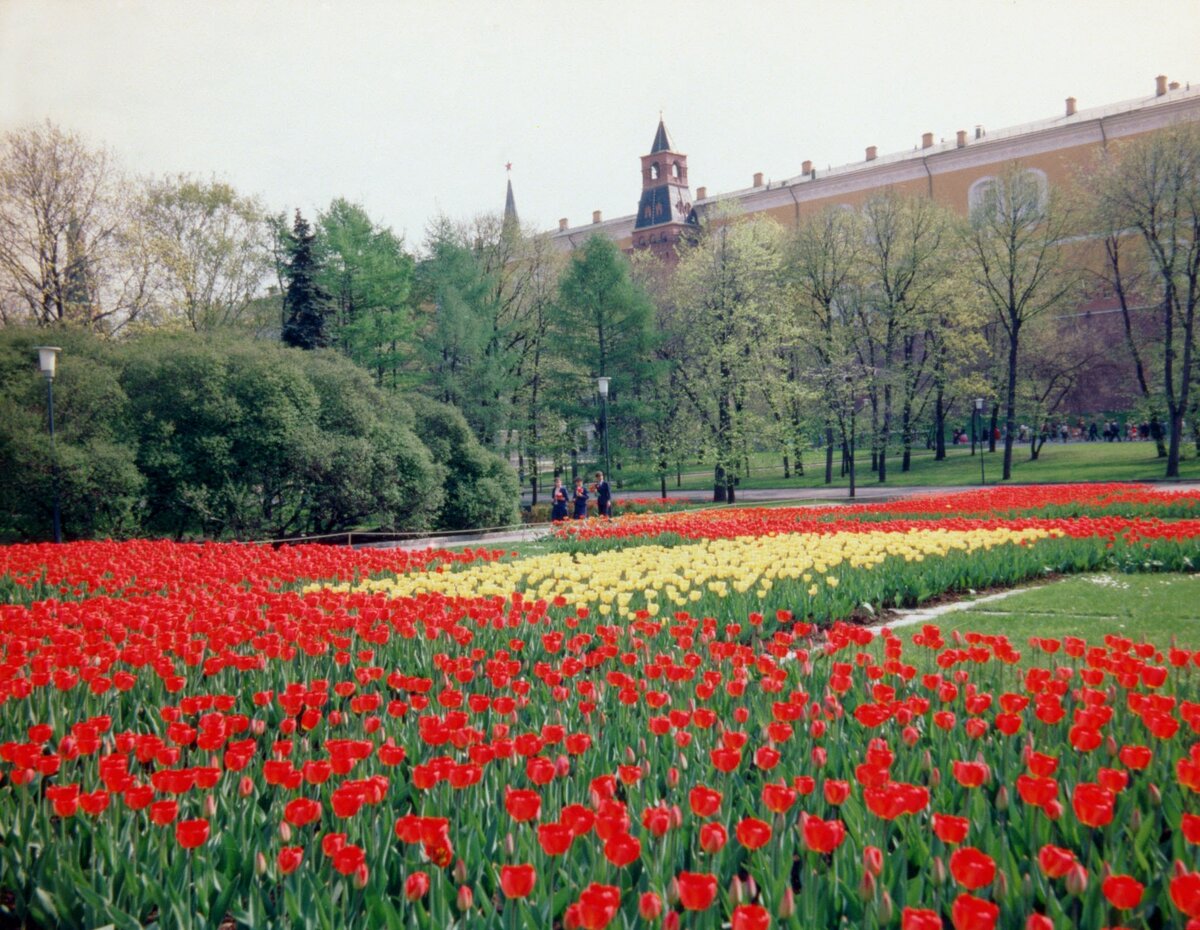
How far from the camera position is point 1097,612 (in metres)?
8.54

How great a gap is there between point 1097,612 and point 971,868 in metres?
7.44

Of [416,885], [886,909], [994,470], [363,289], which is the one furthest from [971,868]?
[994,470]

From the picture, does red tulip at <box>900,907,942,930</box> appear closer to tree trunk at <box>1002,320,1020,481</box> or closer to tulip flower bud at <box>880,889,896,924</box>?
tulip flower bud at <box>880,889,896,924</box>

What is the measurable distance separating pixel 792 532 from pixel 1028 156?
2013 inches

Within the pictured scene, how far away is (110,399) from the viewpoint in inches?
744

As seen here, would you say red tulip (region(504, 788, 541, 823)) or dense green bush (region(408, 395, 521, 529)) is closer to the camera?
red tulip (region(504, 788, 541, 823))

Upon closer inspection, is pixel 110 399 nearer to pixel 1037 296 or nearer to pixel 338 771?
pixel 338 771

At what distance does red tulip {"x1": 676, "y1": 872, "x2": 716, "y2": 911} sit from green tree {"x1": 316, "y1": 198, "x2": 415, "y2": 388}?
3283cm

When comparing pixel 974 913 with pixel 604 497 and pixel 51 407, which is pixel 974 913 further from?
pixel 604 497

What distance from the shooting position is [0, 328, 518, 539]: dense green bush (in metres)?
17.9

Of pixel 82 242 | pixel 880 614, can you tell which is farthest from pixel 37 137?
pixel 880 614

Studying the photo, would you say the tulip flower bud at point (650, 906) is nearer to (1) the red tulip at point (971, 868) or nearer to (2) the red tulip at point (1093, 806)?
(1) the red tulip at point (971, 868)

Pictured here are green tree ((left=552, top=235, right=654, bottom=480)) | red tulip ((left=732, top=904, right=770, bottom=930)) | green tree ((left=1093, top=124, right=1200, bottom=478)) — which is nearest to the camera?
red tulip ((left=732, top=904, right=770, bottom=930))

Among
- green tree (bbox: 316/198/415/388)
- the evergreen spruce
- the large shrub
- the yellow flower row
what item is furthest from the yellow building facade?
the yellow flower row
